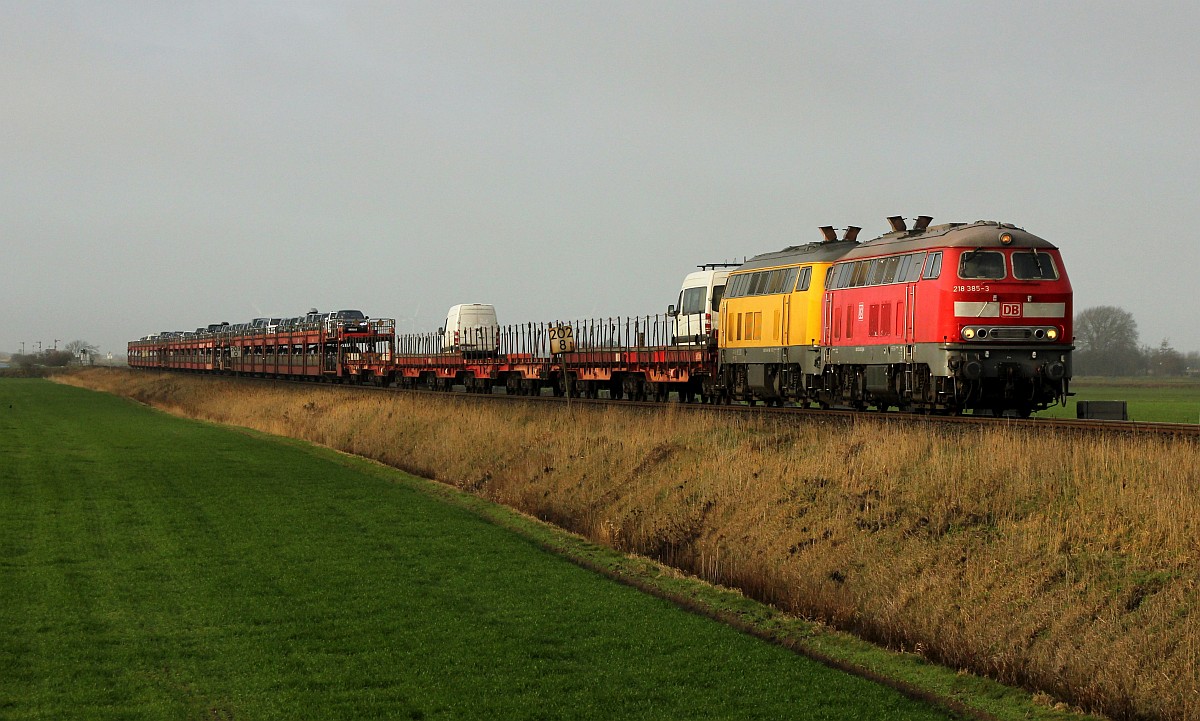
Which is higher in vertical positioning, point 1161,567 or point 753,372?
point 753,372

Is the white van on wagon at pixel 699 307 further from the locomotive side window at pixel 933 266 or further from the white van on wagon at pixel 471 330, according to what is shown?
the white van on wagon at pixel 471 330

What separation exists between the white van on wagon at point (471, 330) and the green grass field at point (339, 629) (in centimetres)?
3721

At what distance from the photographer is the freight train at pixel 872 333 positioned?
25.6m

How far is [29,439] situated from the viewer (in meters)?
39.5

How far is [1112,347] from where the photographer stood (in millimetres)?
169625

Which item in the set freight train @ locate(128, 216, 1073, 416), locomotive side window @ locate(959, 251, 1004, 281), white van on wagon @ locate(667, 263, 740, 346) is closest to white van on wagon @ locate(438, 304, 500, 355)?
freight train @ locate(128, 216, 1073, 416)

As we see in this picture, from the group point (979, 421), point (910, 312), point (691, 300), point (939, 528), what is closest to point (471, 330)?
point (691, 300)

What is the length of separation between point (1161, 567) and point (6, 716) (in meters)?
12.7

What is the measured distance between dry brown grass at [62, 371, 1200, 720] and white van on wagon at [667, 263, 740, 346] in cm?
1133

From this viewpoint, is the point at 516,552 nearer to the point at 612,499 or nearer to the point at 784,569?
the point at 784,569

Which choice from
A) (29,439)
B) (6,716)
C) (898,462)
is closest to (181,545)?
(6,716)

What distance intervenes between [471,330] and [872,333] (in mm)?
36276

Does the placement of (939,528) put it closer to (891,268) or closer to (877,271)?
(891,268)

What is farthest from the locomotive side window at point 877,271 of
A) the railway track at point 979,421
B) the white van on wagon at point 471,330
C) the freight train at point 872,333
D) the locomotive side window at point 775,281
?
the white van on wagon at point 471,330
